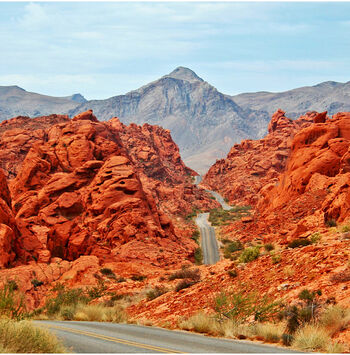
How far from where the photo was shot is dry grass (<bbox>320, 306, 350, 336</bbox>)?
11805 mm

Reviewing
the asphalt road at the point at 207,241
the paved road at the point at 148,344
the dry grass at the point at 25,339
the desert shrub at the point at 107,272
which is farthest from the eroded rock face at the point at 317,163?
the dry grass at the point at 25,339

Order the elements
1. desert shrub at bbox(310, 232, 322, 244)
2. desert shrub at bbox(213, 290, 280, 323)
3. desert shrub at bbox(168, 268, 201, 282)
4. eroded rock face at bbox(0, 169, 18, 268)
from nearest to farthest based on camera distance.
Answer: desert shrub at bbox(213, 290, 280, 323)
desert shrub at bbox(310, 232, 322, 244)
desert shrub at bbox(168, 268, 201, 282)
eroded rock face at bbox(0, 169, 18, 268)

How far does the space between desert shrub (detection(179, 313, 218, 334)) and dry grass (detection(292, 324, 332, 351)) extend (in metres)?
3.49

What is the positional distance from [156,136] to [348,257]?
513 feet

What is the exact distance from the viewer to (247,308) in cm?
1602

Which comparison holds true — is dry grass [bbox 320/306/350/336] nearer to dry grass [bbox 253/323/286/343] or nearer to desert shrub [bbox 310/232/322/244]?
dry grass [bbox 253/323/286/343]

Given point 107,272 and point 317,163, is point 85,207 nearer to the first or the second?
point 107,272

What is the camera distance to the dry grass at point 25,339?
9.47m

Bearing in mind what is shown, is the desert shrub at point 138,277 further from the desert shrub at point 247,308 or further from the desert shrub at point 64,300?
the desert shrub at point 247,308

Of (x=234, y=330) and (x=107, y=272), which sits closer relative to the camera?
(x=234, y=330)

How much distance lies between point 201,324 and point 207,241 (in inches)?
2657

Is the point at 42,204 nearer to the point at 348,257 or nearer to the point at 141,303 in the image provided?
the point at 141,303

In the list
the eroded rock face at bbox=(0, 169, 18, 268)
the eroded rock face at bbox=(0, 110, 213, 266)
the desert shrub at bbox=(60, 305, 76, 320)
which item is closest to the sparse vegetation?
the eroded rock face at bbox=(0, 110, 213, 266)

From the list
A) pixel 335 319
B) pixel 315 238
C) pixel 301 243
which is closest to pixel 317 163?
pixel 301 243
